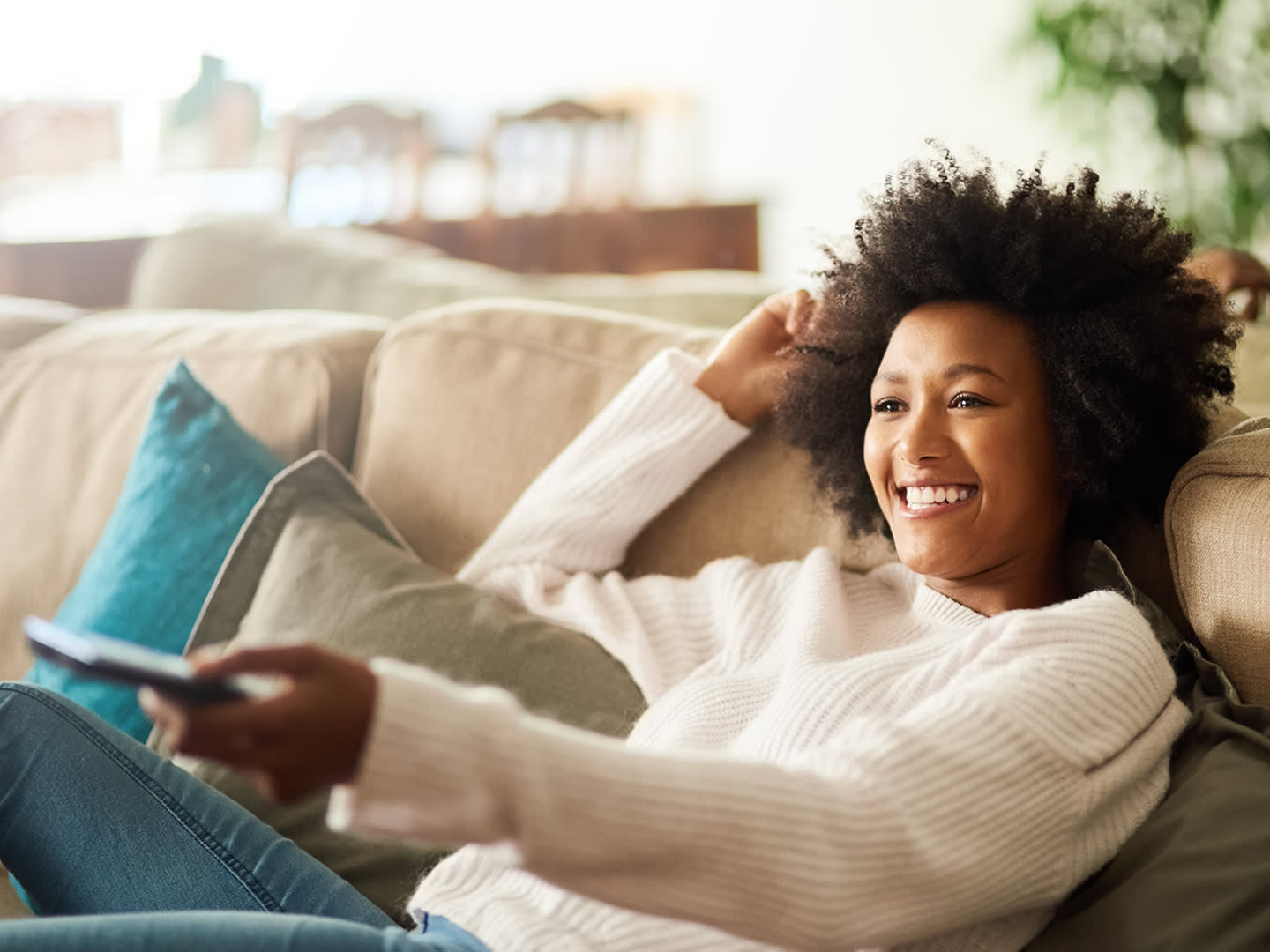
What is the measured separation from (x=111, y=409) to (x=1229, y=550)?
4.84 feet

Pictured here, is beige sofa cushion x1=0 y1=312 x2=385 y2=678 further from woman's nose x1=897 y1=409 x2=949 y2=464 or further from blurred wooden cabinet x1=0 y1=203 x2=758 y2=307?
blurred wooden cabinet x1=0 y1=203 x2=758 y2=307

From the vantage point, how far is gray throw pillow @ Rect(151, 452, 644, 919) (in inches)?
48.8

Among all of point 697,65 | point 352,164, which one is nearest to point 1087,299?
point 352,164

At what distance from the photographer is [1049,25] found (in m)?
3.00

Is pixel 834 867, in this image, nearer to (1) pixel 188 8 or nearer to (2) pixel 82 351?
(2) pixel 82 351

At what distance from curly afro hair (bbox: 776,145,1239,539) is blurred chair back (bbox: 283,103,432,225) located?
10.7 feet

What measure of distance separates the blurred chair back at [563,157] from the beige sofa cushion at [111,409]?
2.47 metres

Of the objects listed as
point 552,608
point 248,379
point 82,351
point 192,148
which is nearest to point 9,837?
point 552,608

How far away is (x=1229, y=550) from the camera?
40.6 inches

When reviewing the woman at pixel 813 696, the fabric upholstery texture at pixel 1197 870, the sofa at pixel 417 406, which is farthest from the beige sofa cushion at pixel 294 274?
the fabric upholstery texture at pixel 1197 870

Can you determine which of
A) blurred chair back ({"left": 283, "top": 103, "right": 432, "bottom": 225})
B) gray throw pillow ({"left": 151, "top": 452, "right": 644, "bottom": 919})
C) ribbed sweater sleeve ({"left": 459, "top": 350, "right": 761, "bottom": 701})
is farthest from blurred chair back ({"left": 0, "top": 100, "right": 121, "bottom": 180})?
ribbed sweater sleeve ({"left": 459, "top": 350, "right": 761, "bottom": 701})

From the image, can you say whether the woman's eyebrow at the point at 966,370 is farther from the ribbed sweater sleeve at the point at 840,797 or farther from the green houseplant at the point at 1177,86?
the green houseplant at the point at 1177,86

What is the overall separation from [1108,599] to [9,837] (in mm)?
986

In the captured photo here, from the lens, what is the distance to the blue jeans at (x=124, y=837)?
109cm
